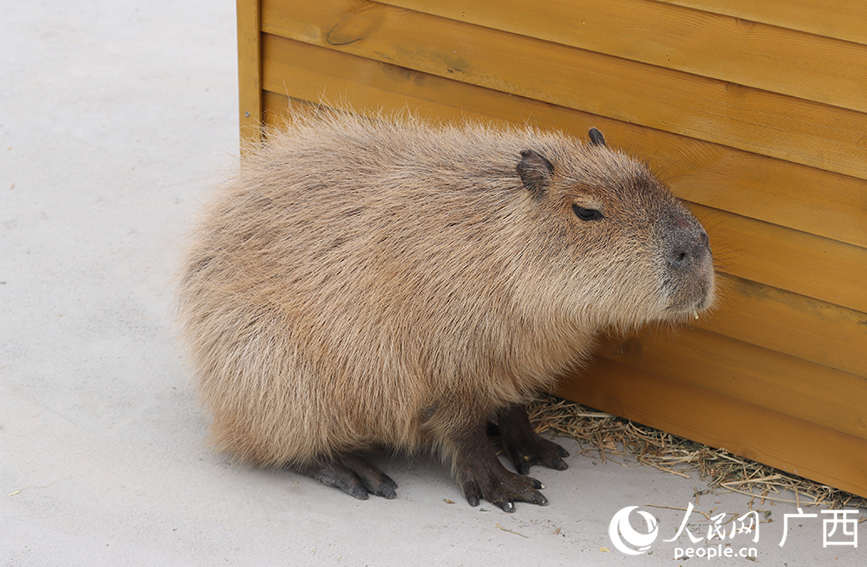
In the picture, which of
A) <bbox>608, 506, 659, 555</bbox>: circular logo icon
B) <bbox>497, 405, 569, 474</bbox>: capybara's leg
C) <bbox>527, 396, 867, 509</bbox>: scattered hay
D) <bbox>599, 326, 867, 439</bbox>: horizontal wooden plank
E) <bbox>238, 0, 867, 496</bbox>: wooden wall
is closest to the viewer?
<bbox>238, 0, 867, 496</bbox>: wooden wall

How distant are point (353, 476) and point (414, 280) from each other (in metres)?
0.86

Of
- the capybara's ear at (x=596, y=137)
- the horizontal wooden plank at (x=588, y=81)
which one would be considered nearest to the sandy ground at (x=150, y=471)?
the horizontal wooden plank at (x=588, y=81)

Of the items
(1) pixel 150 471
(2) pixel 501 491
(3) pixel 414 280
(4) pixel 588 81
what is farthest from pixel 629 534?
(1) pixel 150 471

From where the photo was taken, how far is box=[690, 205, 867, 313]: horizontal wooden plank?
3.09 meters

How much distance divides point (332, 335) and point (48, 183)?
320cm

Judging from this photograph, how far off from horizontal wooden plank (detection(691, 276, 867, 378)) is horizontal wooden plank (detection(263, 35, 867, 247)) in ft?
0.94

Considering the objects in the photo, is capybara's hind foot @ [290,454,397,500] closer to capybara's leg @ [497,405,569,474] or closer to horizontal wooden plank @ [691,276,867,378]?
capybara's leg @ [497,405,569,474]

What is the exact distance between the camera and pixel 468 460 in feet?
10.9

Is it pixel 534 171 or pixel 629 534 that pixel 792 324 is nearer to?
pixel 629 534

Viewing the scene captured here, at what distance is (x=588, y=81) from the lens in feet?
11.0

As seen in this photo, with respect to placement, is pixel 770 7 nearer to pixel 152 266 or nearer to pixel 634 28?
pixel 634 28

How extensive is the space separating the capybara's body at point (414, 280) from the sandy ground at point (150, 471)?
0.75ft

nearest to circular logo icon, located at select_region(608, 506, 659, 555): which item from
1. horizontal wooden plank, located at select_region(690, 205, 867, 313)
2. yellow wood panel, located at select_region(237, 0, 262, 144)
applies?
horizontal wooden plank, located at select_region(690, 205, 867, 313)

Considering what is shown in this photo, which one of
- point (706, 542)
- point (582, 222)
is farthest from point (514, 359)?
point (706, 542)
